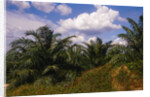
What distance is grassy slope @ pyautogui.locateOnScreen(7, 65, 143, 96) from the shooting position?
5.55 m

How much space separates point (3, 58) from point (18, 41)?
62cm

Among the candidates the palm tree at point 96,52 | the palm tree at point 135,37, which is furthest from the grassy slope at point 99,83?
the palm tree at point 135,37

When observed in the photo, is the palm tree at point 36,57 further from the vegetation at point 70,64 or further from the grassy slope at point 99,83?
the grassy slope at point 99,83

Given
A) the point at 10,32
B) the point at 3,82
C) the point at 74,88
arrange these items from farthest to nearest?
the point at 74,88, the point at 10,32, the point at 3,82

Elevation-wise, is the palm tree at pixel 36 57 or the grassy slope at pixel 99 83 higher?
the palm tree at pixel 36 57

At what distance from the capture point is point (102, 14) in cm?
587

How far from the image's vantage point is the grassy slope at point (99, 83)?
555cm

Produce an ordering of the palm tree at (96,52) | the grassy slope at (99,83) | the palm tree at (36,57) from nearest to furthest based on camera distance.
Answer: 1. the palm tree at (36,57)
2. the grassy slope at (99,83)
3. the palm tree at (96,52)

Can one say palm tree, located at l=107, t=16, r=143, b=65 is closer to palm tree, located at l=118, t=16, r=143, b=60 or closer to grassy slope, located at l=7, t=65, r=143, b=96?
palm tree, located at l=118, t=16, r=143, b=60

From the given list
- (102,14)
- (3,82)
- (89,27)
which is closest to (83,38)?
(89,27)

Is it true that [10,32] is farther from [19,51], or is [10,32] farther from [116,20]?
[116,20]

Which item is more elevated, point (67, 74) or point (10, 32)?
point (10, 32)

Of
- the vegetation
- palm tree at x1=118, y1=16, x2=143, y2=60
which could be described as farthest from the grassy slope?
palm tree at x1=118, y1=16, x2=143, y2=60

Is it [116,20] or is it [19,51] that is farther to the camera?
[116,20]
